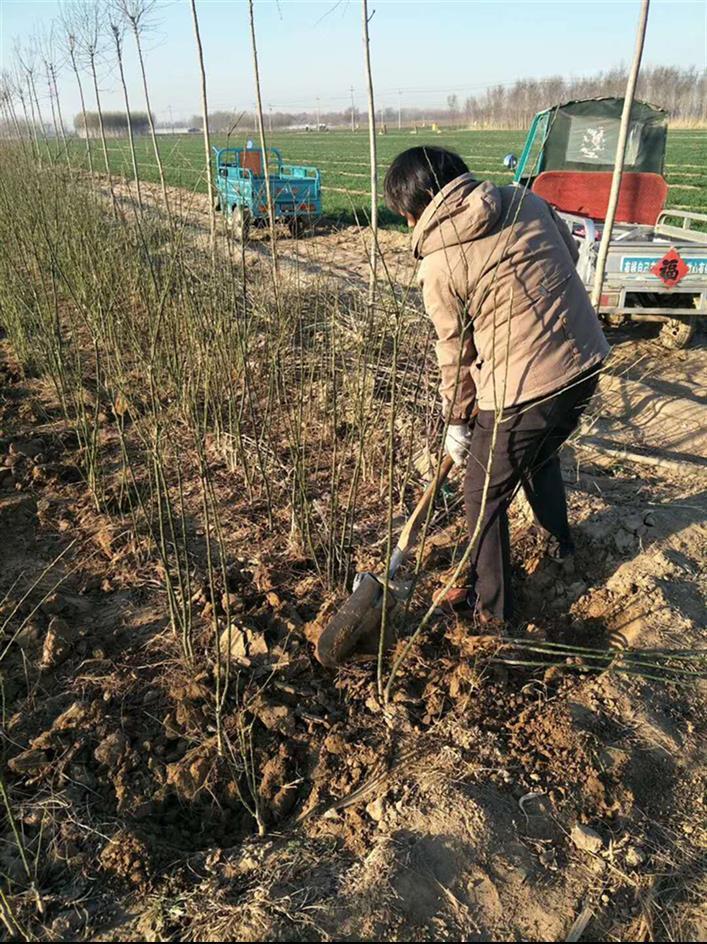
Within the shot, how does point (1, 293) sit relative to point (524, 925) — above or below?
above

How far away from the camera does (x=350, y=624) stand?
200 centimetres

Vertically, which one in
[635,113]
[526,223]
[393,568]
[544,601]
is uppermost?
[635,113]

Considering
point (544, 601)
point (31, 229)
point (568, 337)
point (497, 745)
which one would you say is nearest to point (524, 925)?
point (497, 745)

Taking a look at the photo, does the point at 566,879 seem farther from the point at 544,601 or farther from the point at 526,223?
the point at 526,223

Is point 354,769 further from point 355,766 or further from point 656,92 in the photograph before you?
point 656,92

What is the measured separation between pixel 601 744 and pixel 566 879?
410mm

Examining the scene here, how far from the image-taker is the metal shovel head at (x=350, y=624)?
1.99 metres

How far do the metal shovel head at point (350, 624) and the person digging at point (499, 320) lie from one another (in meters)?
0.35

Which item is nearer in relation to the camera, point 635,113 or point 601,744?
point 601,744

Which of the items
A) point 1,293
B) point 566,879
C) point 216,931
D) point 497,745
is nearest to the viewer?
point 216,931

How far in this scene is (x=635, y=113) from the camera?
235 inches

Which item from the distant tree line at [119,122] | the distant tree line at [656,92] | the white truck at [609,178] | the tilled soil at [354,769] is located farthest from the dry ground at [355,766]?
the distant tree line at [656,92]

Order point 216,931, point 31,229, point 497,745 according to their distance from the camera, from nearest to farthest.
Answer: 1. point 216,931
2. point 497,745
3. point 31,229

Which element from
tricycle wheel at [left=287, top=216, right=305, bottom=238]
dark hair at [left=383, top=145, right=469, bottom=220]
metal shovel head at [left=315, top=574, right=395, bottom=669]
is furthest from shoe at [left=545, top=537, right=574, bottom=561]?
tricycle wheel at [left=287, top=216, right=305, bottom=238]
